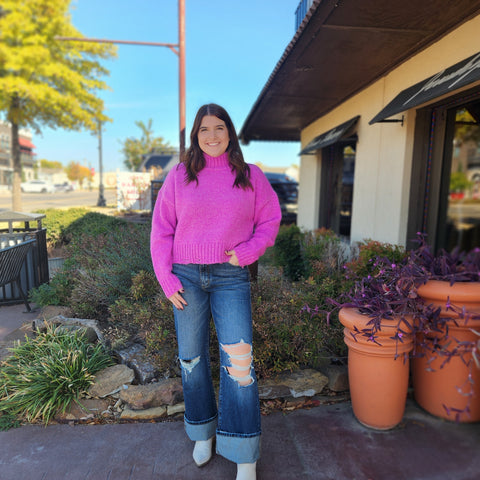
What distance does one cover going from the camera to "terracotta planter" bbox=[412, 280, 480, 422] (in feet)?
7.26

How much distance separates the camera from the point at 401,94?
4684 mm

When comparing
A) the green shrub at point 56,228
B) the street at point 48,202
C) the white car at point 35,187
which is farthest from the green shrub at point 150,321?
the white car at point 35,187

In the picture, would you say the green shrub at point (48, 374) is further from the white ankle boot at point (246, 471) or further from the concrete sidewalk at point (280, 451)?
the white ankle boot at point (246, 471)

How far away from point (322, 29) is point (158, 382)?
360 centimetres

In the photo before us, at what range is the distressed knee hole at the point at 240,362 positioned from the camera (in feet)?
6.41

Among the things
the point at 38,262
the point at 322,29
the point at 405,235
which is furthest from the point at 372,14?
the point at 38,262

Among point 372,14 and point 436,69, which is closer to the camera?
point 372,14

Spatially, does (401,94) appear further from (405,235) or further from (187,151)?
(187,151)

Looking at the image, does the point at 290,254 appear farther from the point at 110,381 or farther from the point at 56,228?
the point at 56,228

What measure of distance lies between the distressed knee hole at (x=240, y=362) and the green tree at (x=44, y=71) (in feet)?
37.8

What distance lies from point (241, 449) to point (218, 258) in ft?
3.23

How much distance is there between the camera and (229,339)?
196 cm

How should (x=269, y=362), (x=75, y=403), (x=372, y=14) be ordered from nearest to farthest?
(x=75, y=403) → (x=269, y=362) → (x=372, y=14)

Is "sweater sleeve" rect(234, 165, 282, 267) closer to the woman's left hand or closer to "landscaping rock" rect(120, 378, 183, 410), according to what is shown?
the woman's left hand
